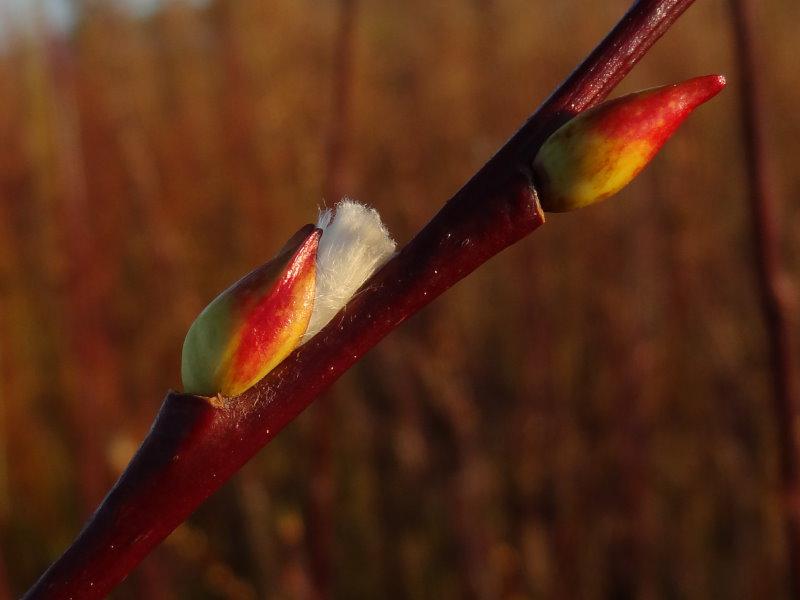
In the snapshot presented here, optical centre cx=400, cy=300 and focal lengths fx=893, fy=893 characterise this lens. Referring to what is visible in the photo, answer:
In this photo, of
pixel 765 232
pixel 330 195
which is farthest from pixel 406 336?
pixel 765 232

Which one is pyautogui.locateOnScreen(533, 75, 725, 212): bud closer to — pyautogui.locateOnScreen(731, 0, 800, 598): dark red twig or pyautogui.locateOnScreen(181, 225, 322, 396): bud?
pyautogui.locateOnScreen(181, 225, 322, 396): bud

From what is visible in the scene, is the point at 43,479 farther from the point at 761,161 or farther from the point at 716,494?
the point at 761,161

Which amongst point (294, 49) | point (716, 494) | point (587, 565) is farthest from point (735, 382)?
point (294, 49)

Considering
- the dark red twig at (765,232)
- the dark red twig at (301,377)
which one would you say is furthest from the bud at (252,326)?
the dark red twig at (765,232)

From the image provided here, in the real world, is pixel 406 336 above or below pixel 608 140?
above

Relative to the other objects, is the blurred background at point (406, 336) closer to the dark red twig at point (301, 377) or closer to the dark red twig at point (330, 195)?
the dark red twig at point (330, 195)

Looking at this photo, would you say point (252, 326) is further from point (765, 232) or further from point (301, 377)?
point (765, 232)

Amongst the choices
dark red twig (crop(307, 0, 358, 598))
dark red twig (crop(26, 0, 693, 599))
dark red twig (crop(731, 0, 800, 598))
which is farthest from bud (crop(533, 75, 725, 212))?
dark red twig (crop(307, 0, 358, 598))
